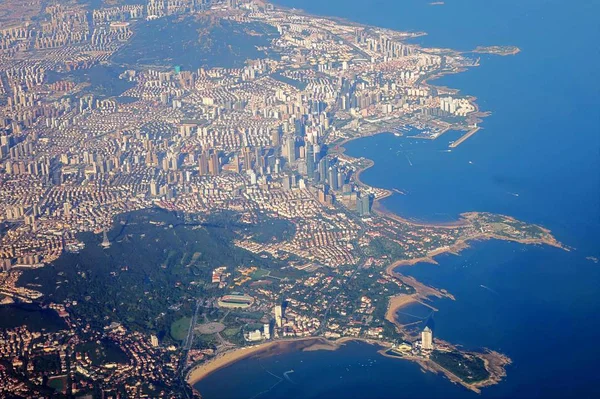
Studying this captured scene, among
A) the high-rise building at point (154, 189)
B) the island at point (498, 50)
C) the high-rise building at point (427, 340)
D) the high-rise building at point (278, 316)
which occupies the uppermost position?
the island at point (498, 50)

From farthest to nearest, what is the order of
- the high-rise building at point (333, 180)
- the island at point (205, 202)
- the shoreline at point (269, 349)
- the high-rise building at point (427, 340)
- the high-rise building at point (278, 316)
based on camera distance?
1. the high-rise building at point (333, 180)
2. the high-rise building at point (278, 316)
3. the island at point (205, 202)
4. the high-rise building at point (427, 340)
5. the shoreline at point (269, 349)

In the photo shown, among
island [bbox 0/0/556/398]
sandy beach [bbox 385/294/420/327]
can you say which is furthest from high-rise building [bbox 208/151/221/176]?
sandy beach [bbox 385/294/420/327]

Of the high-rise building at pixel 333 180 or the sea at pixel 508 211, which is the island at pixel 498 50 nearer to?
the sea at pixel 508 211

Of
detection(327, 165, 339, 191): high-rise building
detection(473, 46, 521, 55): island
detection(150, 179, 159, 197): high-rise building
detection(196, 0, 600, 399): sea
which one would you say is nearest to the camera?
detection(196, 0, 600, 399): sea

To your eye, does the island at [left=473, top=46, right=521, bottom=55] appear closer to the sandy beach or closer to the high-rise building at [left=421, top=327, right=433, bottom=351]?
the sandy beach

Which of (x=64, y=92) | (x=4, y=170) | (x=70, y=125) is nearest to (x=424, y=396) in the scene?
(x=4, y=170)

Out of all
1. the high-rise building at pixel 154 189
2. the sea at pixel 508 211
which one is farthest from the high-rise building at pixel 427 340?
the high-rise building at pixel 154 189

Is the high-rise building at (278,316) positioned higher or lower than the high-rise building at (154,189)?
higher
